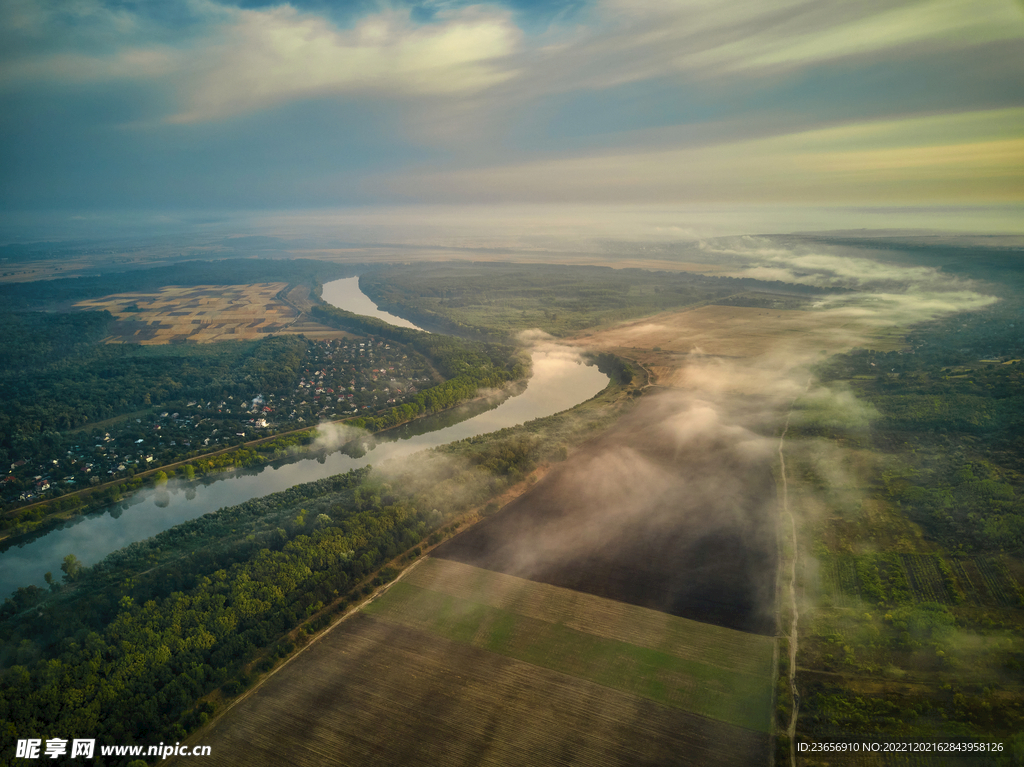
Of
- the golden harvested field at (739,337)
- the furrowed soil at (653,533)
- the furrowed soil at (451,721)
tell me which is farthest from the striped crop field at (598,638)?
the golden harvested field at (739,337)

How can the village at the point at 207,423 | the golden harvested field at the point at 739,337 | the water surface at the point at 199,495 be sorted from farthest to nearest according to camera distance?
the golden harvested field at the point at 739,337 → the village at the point at 207,423 → the water surface at the point at 199,495

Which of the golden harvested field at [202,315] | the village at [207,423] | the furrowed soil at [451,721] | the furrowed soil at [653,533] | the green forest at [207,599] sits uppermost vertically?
the golden harvested field at [202,315]

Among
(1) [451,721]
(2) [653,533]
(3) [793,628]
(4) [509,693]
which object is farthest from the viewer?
(2) [653,533]

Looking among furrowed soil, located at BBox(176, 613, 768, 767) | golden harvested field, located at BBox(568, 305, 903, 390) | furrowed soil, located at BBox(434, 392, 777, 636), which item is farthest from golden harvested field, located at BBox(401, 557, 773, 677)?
golden harvested field, located at BBox(568, 305, 903, 390)

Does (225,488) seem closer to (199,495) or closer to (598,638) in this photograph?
(199,495)

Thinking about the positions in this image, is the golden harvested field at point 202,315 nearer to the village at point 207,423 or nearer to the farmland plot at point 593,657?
the village at point 207,423

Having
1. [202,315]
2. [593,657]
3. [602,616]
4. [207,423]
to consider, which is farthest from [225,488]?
[202,315]
